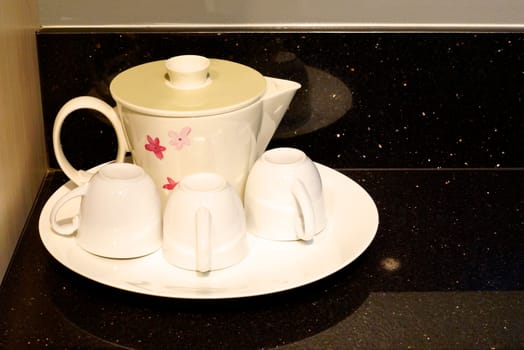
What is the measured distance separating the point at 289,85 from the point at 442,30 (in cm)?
26

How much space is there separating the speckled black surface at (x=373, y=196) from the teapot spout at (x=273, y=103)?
0.14m

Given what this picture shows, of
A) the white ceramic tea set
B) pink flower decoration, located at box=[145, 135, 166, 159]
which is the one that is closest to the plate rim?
the white ceramic tea set

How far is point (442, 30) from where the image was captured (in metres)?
1.07

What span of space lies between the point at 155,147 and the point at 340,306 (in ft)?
0.86

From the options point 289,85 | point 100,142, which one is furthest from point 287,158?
point 100,142

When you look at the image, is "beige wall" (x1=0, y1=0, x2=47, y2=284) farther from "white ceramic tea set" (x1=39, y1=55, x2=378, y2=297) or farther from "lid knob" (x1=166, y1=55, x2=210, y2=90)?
"lid knob" (x1=166, y1=55, x2=210, y2=90)

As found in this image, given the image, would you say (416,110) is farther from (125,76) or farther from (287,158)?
(125,76)

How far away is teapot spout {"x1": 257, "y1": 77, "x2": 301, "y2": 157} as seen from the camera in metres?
0.92

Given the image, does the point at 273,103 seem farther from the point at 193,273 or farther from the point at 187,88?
the point at 193,273

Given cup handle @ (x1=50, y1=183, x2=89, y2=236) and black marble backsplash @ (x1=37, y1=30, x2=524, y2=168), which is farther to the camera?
black marble backsplash @ (x1=37, y1=30, x2=524, y2=168)

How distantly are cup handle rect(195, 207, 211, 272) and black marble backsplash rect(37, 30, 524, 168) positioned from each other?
12.4 inches

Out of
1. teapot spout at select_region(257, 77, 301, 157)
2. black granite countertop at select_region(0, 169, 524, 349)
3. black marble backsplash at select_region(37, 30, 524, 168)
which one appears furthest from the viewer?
black marble backsplash at select_region(37, 30, 524, 168)

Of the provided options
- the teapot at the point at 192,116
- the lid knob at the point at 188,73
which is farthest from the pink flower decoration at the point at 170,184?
the lid knob at the point at 188,73

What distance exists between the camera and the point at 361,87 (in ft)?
3.58
